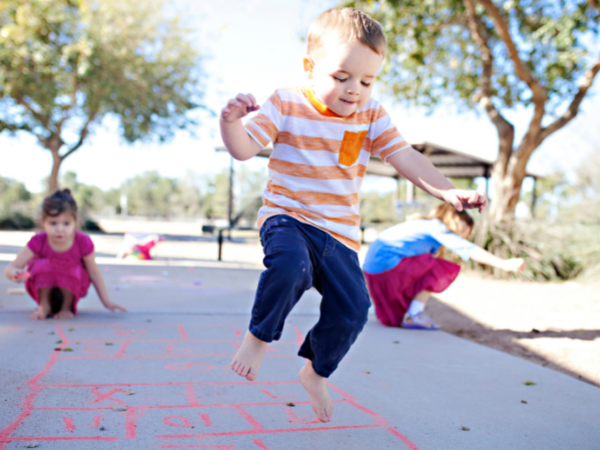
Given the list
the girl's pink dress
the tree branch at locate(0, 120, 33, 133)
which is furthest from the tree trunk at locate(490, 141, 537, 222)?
the tree branch at locate(0, 120, 33, 133)

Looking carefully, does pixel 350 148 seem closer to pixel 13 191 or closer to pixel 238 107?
pixel 238 107

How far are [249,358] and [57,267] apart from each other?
2440 millimetres

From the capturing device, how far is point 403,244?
4113 millimetres

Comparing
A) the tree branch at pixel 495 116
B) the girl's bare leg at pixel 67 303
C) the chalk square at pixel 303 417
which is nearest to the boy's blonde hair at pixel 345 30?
the chalk square at pixel 303 417

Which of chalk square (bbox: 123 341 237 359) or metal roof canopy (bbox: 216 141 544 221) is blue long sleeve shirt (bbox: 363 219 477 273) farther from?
metal roof canopy (bbox: 216 141 544 221)

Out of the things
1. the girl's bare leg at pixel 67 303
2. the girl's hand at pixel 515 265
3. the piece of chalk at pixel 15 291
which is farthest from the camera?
the piece of chalk at pixel 15 291

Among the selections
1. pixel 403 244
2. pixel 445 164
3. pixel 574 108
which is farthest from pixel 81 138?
pixel 403 244

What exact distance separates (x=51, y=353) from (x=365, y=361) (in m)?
1.75

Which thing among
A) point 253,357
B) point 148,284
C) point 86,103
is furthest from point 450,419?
point 86,103

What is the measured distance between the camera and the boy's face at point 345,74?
1.85 meters

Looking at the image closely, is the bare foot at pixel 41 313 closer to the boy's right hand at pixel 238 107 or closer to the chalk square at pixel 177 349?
the chalk square at pixel 177 349

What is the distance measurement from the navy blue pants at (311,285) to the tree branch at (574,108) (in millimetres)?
7969

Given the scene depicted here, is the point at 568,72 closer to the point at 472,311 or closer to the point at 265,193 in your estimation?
the point at 472,311

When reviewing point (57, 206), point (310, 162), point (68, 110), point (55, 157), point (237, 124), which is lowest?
point (57, 206)
